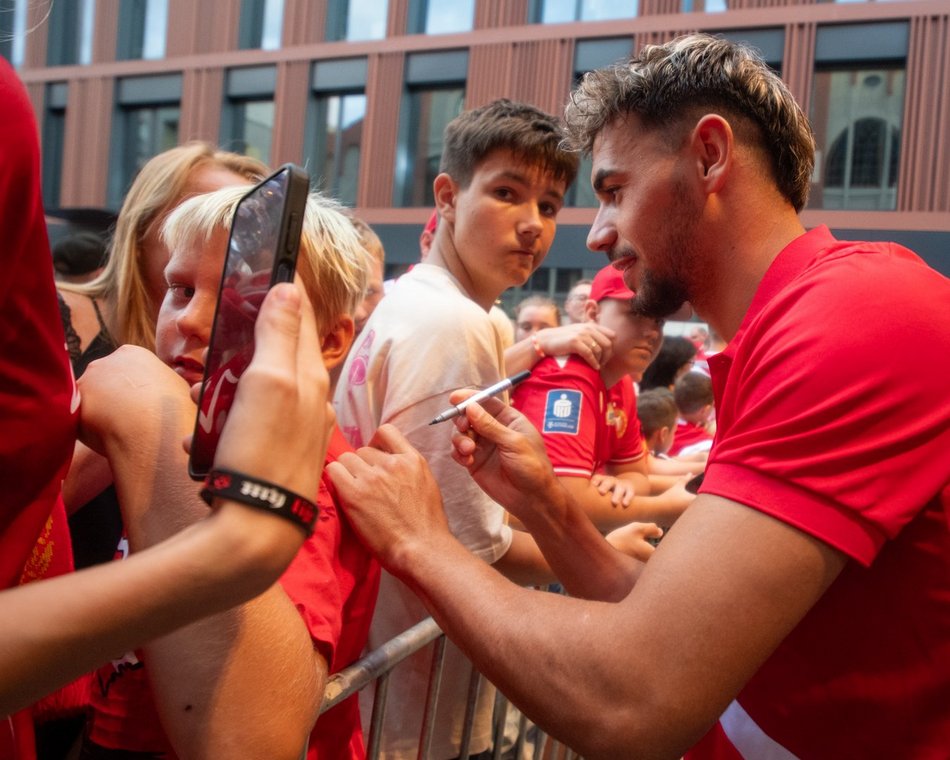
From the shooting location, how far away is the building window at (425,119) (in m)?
16.6

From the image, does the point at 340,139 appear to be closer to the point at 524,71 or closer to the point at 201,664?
the point at 524,71

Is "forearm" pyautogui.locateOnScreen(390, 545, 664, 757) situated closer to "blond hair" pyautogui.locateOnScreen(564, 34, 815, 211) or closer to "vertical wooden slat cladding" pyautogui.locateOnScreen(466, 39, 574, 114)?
"blond hair" pyautogui.locateOnScreen(564, 34, 815, 211)

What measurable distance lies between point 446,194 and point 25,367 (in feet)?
5.90

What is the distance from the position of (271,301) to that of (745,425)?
703mm

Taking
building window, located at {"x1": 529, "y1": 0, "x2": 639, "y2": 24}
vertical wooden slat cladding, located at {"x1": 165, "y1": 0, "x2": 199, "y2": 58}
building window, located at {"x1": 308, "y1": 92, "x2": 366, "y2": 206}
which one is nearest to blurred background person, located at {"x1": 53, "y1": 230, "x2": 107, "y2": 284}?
building window, located at {"x1": 529, "y1": 0, "x2": 639, "y2": 24}

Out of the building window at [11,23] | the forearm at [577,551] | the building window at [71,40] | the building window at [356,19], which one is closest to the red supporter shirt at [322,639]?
the forearm at [577,551]

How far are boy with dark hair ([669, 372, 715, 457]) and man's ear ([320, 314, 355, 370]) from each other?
3.56 meters

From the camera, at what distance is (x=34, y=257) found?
2.20 feet

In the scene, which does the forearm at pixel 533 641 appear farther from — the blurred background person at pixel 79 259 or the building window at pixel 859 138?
the building window at pixel 859 138

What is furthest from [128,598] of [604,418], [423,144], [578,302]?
[423,144]

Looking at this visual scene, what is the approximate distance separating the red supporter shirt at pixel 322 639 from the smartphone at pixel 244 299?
344 mm

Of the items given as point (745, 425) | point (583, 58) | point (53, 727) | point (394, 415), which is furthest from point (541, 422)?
point (583, 58)

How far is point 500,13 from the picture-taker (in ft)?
52.4

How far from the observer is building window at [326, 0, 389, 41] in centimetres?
1692
